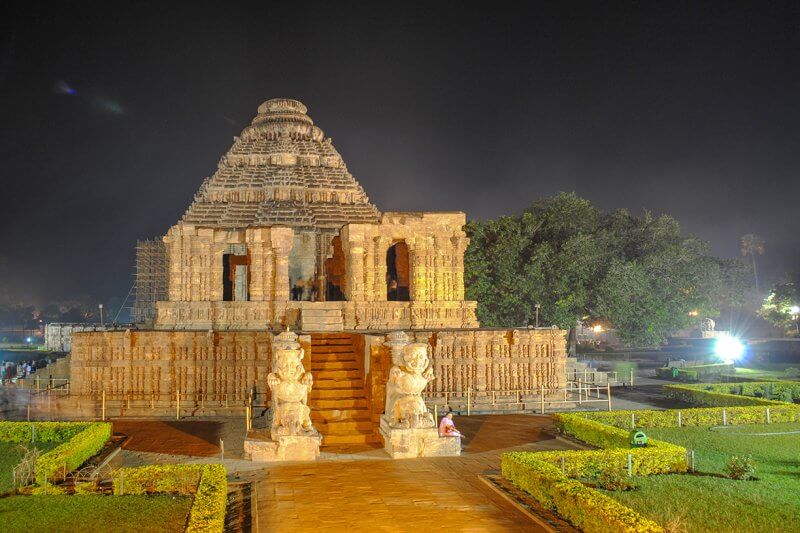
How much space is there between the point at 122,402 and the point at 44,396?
486 centimetres

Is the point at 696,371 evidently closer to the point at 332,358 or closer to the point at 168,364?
the point at 332,358

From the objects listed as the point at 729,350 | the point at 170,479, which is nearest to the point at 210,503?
the point at 170,479

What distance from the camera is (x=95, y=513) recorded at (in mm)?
9555

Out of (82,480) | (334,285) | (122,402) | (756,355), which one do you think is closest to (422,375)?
(82,480)

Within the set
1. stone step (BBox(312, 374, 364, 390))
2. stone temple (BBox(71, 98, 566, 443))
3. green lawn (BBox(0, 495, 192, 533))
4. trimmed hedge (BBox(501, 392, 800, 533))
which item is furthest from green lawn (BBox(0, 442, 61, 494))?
trimmed hedge (BBox(501, 392, 800, 533))

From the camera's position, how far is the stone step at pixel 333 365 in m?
17.5

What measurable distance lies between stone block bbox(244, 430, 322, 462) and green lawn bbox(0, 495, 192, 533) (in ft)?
8.25

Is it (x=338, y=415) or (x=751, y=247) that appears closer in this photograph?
(x=338, y=415)

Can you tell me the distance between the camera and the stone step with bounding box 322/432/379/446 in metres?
14.6

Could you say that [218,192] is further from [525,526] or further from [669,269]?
[525,526]

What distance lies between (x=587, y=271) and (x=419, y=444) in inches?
937

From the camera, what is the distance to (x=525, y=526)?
9133 mm

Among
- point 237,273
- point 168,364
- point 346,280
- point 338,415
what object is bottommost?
point 338,415

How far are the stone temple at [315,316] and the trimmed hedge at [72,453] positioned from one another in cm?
447
